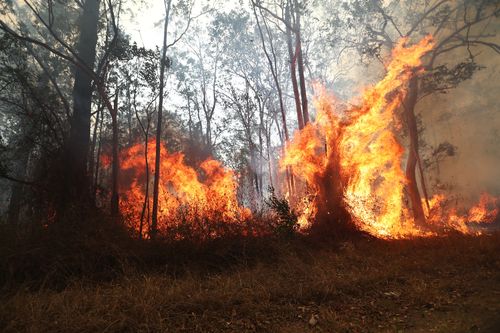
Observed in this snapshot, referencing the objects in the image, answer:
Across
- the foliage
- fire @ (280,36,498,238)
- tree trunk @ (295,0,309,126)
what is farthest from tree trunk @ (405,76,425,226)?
the foliage

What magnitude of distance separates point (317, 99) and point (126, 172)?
66.4 feet

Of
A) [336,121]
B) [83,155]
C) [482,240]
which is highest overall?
[336,121]

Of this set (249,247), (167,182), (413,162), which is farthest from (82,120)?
(413,162)

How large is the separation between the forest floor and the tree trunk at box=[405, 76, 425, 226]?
966cm

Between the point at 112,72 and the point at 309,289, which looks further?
the point at 112,72

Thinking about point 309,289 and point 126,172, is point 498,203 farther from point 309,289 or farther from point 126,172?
point 126,172

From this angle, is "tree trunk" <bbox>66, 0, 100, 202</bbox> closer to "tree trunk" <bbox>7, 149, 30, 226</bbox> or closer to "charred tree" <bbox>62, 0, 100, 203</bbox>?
"charred tree" <bbox>62, 0, 100, 203</bbox>

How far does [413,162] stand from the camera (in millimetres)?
17609

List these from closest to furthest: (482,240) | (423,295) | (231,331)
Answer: (231,331)
(423,295)
(482,240)

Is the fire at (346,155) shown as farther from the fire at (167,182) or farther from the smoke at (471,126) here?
the smoke at (471,126)

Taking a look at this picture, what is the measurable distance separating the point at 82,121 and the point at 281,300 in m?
11.2

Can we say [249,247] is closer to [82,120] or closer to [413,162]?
[82,120]

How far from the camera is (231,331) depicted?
4379 mm

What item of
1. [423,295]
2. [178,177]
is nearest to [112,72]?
[178,177]
